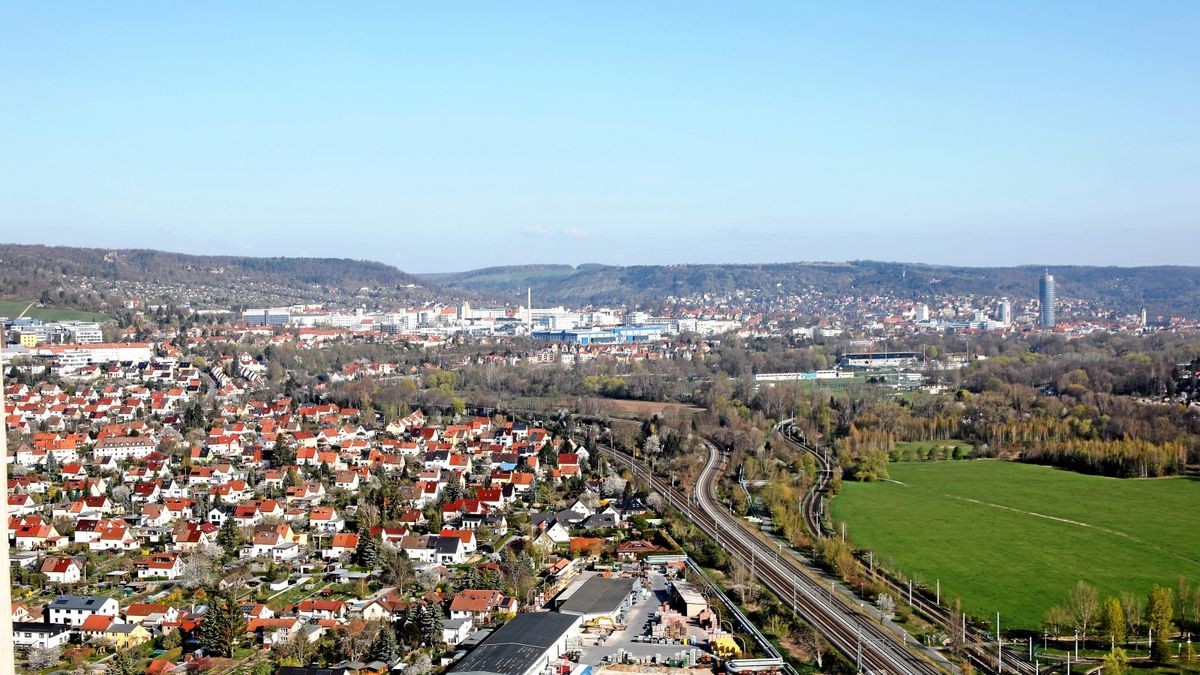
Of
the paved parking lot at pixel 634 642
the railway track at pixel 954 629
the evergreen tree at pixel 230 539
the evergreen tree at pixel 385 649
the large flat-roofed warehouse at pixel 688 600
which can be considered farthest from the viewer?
the evergreen tree at pixel 230 539

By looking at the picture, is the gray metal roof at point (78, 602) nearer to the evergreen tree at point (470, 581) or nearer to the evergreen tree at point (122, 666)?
the evergreen tree at point (122, 666)

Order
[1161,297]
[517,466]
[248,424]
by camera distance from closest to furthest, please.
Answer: [517,466] < [248,424] < [1161,297]

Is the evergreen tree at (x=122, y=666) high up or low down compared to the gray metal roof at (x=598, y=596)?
up

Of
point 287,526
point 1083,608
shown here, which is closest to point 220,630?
point 287,526

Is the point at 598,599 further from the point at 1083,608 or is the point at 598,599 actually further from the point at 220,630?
the point at 1083,608

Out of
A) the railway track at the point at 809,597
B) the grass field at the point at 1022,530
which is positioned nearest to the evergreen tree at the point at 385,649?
the railway track at the point at 809,597

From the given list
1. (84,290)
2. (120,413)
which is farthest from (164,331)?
(120,413)

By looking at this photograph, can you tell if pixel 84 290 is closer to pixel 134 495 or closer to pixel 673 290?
pixel 134 495
